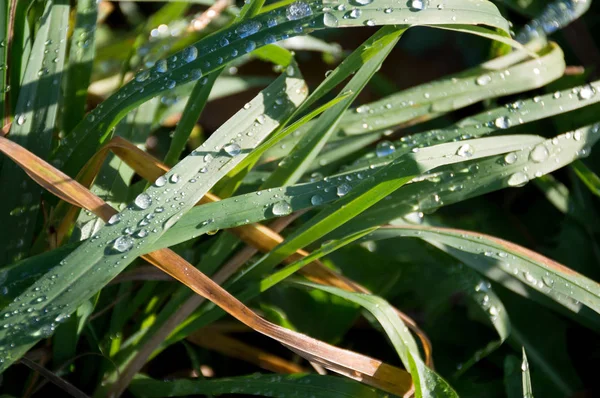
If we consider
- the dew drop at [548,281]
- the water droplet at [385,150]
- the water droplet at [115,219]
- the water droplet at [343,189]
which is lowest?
the dew drop at [548,281]

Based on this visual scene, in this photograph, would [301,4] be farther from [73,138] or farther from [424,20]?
[73,138]

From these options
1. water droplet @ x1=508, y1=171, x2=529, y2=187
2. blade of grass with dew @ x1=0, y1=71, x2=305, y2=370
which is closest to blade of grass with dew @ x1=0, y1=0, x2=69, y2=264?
blade of grass with dew @ x1=0, y1=71, x2=305, y2=370

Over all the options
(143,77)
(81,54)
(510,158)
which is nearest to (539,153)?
(510,158)

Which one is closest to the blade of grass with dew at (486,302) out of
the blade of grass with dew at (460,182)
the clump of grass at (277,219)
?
the clump of grass at (277,219)

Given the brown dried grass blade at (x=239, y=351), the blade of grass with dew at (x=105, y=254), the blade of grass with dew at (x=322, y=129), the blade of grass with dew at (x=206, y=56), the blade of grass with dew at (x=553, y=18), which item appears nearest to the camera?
the blade of grass with dew at (x=105, y=254)

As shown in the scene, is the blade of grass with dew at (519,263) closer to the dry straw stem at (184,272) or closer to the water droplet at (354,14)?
the dry straw stem at (184,272)

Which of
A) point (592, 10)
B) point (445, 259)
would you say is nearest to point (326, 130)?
point (445, 259)

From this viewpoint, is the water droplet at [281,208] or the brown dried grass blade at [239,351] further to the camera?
the brown dried grass blade at [239,351]
